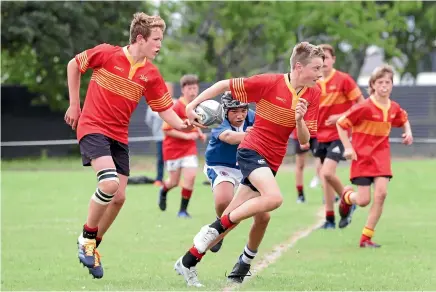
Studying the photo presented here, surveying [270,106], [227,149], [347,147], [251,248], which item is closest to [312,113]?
[270,106]

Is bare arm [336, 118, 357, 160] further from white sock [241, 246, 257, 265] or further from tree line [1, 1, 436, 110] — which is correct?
tree line [1, 1, 436, 110]

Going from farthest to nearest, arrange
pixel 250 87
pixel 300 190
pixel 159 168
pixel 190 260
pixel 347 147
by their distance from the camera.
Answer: pixel 159 168, pixel 300 190, pixel 347 147, pixel 250 87, pixel 190 260

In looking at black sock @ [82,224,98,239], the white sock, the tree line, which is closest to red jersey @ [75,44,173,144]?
black sock @ [82,224,98,239]

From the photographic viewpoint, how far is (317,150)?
13984mm

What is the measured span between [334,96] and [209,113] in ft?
17.1

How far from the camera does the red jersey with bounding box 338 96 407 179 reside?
37.7 ft

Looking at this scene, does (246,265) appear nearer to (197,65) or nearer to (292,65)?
(292,65)

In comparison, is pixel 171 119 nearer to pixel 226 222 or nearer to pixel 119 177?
pixel 119 177

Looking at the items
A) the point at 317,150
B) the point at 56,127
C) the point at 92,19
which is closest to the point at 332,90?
the point at 317,150

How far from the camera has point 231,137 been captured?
9859mm

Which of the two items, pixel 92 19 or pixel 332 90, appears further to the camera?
pixel 92 19

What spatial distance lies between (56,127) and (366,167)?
72.1ft

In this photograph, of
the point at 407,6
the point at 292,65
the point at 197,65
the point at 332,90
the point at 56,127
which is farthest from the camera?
the point at 197,65

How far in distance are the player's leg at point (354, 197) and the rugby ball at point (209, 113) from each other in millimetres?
3189
